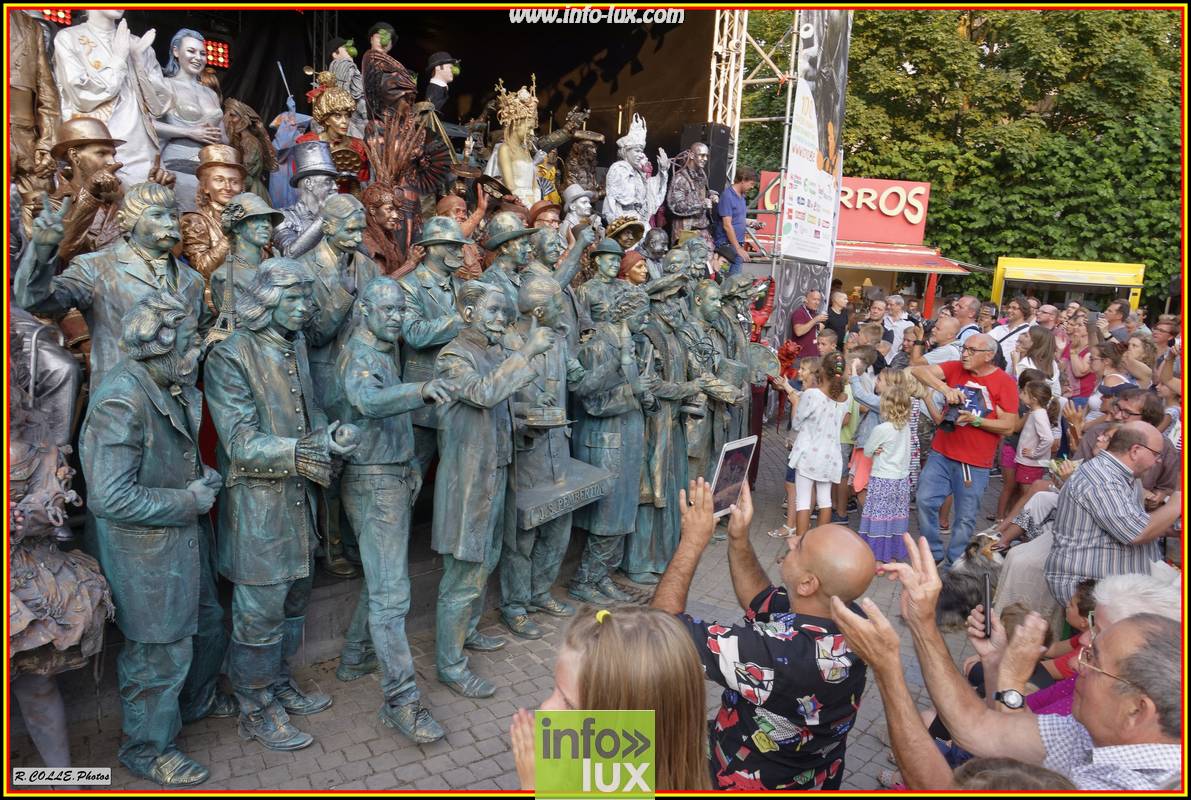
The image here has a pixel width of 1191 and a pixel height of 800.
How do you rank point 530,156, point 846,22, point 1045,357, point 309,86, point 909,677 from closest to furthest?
point 909,677, point 1045,357, point 530,156, point 309,86, point 846,22

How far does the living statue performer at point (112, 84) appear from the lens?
243 inches

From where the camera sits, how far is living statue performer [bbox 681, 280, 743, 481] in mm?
6777

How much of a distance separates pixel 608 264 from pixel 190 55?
4.00 meters

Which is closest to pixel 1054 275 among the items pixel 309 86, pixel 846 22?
pixel 846 22

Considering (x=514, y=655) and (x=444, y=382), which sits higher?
(x=444, y=382)

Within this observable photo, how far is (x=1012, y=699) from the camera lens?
8.52 feet

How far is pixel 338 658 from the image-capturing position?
15.9 ft

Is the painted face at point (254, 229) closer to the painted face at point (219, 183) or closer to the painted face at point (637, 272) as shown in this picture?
the painted face at point (219, 183)

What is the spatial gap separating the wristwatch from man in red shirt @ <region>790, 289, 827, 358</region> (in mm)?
8691

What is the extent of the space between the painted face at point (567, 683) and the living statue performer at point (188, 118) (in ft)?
19.5

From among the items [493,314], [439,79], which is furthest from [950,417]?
[439,79]

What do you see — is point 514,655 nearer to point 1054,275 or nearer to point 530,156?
point 530,156

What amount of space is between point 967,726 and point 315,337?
3803mm

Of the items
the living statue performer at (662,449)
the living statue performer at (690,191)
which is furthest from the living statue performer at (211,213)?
the living statue performer at (690,191)
